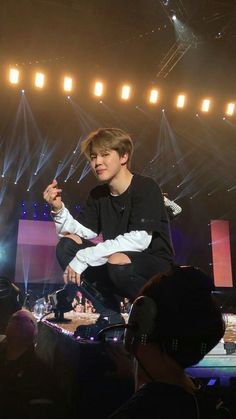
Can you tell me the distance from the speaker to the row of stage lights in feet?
19.3

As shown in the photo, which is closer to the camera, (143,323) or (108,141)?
(143,323)

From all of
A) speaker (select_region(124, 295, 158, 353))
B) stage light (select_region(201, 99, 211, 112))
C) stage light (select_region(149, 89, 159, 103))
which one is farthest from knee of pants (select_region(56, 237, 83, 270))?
stage light (select_region(201, 99, 211, 112))

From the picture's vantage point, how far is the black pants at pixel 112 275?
2.25m

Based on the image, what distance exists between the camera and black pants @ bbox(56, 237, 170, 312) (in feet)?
7.38

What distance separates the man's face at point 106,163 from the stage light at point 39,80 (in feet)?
14.1

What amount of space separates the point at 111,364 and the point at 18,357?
1124 mm

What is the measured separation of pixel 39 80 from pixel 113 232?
4.57 m

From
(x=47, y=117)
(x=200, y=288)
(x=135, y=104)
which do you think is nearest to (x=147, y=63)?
(x=135, y=104)

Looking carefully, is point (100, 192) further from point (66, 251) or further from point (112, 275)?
point (112, 275)

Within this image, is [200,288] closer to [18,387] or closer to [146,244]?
[146,244]

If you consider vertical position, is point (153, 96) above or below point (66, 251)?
above

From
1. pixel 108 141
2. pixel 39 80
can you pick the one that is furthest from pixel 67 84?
pixel 108 141

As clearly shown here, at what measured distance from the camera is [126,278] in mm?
2252

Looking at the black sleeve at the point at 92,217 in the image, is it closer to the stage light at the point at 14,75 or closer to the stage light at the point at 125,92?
the stage light at the point at 14,75
